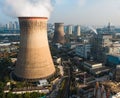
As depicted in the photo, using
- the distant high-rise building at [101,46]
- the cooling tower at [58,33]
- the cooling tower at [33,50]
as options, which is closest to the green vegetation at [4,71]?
the cooling tower at [33,50]

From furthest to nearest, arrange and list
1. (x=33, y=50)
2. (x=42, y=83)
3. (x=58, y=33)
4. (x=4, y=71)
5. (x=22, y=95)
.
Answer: (x=58, y=33) → (x=4, y=71) → (x=42, y=83) → (x=33, y=50) → (x=22, y=95)

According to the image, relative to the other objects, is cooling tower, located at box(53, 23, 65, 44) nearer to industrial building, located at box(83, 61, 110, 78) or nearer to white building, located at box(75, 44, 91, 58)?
white building, located at box(75, 44, 91, 58)

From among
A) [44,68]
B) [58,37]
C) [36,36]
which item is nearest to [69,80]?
[44,68]

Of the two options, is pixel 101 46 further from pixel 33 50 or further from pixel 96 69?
pixel 33 50

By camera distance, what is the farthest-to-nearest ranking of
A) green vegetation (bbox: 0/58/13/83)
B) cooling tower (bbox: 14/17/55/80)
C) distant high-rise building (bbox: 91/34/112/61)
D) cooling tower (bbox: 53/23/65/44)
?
cooling tower (bbox: 53/23/65/44), distant high-rise building (bbox: 91/34/112/61), green vegetation (bbox: 0/58/13/83), cooling tower (bbox: 14/17/55/80)

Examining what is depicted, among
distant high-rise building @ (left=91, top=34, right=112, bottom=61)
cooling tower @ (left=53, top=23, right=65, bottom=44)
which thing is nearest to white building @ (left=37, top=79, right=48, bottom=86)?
distant high-rise building @ (left=91, top=34, right=112, bottom=61)

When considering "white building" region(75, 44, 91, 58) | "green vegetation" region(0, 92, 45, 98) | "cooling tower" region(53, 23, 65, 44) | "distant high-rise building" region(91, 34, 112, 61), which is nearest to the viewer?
"green vegetation" region(0, 92, 45, 98)

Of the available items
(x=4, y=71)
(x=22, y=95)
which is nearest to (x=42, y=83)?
(x=22, y=95)

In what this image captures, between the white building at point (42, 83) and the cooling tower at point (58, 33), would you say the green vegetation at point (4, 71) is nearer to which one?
the white building at point (42, 83)

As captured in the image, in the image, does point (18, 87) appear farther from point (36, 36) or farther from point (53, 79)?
point (36, 36)
